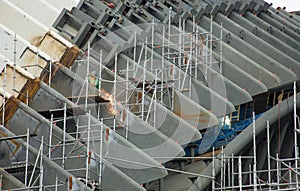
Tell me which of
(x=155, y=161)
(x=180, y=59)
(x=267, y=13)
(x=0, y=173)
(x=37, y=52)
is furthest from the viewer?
(x=267, y=13)

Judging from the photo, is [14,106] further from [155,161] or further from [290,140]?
[290,140]

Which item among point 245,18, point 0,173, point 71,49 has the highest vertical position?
point 245,18

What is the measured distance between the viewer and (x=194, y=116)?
1969 inches

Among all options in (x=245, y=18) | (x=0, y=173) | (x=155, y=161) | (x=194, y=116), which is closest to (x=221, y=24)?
(x=245, y=18)

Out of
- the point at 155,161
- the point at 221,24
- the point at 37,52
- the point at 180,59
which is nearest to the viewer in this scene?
the point at 155,161

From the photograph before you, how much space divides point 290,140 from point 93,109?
776 cm

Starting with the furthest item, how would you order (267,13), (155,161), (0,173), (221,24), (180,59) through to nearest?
(267,13)
(221,24)
(180,59)
(155,161)
(0,173)

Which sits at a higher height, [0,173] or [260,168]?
[260,168]

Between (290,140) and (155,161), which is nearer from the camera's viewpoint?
(155,161)

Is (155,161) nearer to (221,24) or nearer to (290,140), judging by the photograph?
(290,140)

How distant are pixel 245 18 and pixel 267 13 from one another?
248 cm

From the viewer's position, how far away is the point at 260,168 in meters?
50.8

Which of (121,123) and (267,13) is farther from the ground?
(267,13)

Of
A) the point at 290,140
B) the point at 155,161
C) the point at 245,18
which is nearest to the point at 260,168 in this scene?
the point at 290,140
